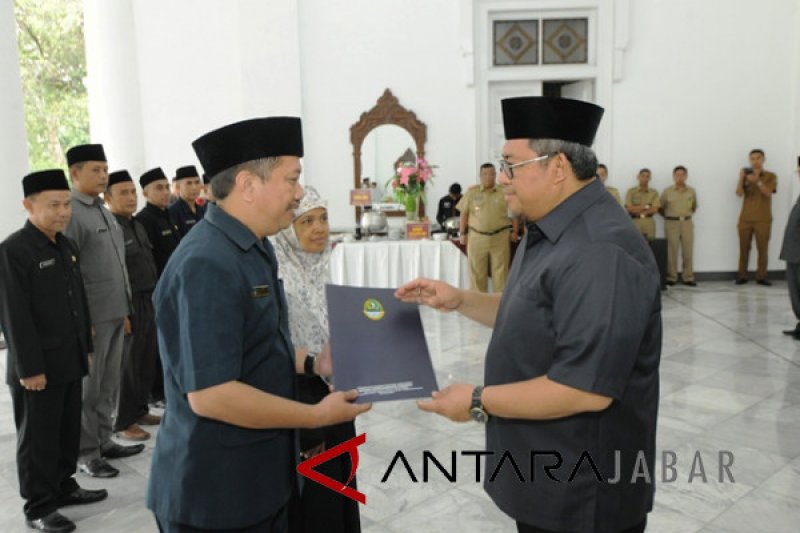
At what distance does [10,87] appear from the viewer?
6.66 m

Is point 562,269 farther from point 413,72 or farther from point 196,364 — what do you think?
point 413,72

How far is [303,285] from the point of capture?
241 cm

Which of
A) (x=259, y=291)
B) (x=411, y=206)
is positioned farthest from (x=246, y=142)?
(x=411, y=206)

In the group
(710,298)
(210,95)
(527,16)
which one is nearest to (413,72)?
(527,16)

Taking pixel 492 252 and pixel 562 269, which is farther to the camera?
pixel 492 252

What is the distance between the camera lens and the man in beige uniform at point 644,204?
31.4 ft

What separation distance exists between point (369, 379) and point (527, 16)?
367 inches

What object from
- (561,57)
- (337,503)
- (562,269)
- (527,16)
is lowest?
(337,503)

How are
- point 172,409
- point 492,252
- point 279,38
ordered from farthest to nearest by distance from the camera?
point 279,38 → point 492,252 → point 172,409

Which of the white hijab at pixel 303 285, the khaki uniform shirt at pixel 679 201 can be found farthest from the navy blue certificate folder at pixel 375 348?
the khaki uniform shirt at pixel 679 201

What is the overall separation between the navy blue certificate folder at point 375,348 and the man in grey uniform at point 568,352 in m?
0.10

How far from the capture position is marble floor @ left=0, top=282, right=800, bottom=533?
3104mm

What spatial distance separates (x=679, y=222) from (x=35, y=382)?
9.11 m

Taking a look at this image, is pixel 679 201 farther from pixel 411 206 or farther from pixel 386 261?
pixel 386 261
